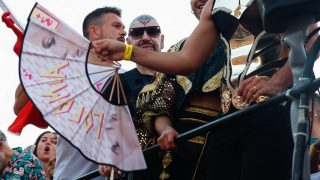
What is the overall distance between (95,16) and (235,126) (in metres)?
2.56

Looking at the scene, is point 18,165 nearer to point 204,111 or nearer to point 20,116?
point 20,116

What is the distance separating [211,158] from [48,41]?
91cm

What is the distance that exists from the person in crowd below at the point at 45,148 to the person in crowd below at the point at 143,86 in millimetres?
1376

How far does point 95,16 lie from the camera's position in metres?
5.15

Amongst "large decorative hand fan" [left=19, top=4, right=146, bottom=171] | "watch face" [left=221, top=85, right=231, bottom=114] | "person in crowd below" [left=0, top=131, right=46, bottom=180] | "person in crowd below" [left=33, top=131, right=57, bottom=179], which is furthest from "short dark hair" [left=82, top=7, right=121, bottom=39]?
"watch face" [left=221, top=85, right=231, bottom=114]

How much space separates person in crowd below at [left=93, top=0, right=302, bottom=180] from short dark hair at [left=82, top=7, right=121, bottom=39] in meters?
2.10

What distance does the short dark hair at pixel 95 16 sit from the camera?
5074 millimetres

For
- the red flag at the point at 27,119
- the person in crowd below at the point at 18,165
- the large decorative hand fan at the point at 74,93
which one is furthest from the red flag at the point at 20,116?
the person in crowd below at the point at 18,165

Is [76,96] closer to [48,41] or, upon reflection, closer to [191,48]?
[48,41]

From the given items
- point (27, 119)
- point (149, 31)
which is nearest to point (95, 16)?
point (149, 31)

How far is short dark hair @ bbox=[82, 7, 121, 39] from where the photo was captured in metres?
5.07

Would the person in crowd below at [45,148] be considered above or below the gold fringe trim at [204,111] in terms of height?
above

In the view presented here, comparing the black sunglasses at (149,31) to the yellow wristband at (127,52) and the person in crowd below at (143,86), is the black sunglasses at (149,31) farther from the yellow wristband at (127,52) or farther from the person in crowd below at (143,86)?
the yellow wristband at (127,52)

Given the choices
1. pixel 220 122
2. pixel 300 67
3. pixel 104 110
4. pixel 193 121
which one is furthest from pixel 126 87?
pixel 300 67
